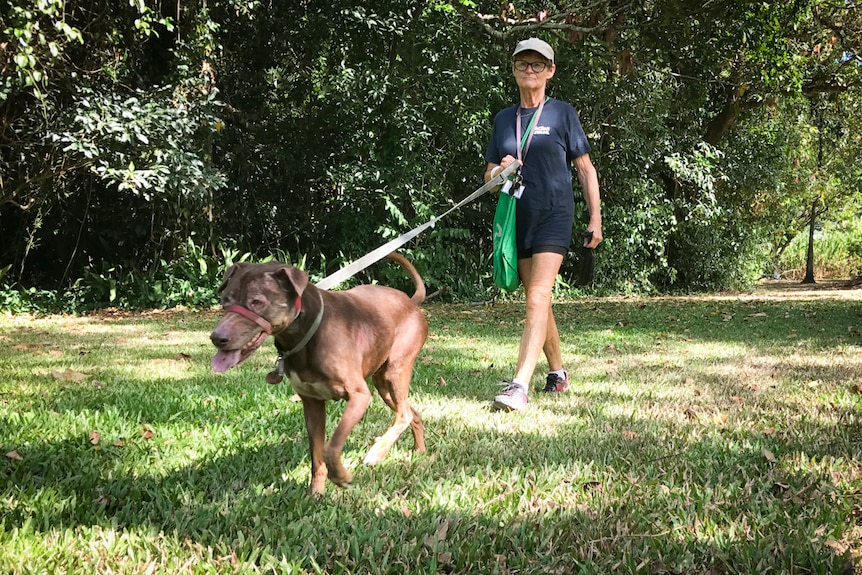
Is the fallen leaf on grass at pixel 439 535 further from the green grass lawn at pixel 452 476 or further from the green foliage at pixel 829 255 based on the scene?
the green foliage at pixel 829 255

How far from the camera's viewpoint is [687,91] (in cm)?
1494

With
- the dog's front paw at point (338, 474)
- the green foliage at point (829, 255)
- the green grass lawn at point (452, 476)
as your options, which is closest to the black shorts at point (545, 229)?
the green grass lawn at point (452, 476)

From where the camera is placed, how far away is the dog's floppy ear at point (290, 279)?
2525mm

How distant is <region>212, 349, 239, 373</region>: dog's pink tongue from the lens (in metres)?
2.25

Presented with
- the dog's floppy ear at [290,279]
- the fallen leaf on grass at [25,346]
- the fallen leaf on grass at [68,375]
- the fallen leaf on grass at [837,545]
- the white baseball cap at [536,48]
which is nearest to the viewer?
the fallen leaf on grass at [837,545]

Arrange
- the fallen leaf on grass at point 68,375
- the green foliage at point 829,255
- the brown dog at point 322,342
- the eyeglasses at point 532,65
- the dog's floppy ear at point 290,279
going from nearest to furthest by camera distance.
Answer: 1. the brown dog at point 322,342
2. the dog's floppy ear at point 290,279
3. the eyeglasses at point 532,65
4. the fallen leaf on grass at point 68,375
5. the green foliage at point 829,255

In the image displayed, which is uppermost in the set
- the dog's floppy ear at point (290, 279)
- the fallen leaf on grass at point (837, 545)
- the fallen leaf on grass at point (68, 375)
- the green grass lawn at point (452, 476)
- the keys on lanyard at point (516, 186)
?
the keys on lanyard at point (516, 186)

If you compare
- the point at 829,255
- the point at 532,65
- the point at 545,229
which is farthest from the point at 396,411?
the point at 829,255

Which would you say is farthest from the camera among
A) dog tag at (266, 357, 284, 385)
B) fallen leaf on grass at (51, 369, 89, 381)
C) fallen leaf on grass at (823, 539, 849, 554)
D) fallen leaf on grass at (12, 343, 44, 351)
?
fallen leaf on grass at (12, 343, 44, 351)

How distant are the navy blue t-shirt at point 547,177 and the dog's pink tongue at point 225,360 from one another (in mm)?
2684

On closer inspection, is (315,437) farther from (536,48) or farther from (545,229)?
(536,48)

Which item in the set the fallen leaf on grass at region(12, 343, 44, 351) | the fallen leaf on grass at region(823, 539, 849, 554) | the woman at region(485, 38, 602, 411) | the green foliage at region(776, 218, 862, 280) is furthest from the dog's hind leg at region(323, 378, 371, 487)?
the green foliage at region(776, 218, 862, 280)

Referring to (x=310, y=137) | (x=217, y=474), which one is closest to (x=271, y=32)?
(x=310, y=137)

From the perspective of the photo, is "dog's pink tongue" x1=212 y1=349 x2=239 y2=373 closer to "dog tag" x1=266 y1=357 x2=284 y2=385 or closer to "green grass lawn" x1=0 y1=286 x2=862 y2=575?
"dog tag" x1=266 y1=357 x2=284 y2=385
